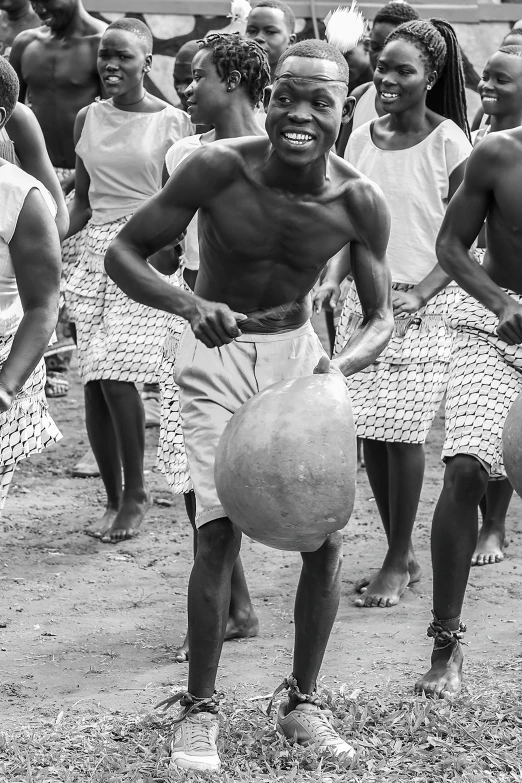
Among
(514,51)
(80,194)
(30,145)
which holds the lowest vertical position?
(80,194)

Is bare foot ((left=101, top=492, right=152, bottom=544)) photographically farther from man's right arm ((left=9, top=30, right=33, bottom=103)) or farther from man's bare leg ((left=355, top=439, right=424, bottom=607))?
man's right arm ((left=9, top=30, right=33, bottom=103))

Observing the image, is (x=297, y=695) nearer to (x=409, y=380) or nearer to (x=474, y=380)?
(x=474, y=380)

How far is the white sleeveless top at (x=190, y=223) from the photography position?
A: 4.71 m

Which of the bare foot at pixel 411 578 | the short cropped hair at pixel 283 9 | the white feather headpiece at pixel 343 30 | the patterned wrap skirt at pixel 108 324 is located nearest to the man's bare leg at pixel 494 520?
the bare foot at pixel 411 578

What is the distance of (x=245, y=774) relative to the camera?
3379mm

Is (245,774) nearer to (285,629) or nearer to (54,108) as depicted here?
(285,629)

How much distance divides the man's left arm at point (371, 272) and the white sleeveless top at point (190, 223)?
1169mm

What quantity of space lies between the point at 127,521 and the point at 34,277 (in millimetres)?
2473

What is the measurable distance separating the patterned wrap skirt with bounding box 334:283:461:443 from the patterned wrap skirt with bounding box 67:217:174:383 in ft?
3.54

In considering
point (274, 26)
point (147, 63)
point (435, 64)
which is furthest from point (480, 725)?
point (274, 26)

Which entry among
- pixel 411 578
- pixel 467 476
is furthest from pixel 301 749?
pixel 411 578

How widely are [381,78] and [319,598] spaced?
2429 mm

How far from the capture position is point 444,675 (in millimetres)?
4008

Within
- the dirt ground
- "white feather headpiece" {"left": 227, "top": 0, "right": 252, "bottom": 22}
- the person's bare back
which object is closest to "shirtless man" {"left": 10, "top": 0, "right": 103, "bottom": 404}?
the person's bare back
